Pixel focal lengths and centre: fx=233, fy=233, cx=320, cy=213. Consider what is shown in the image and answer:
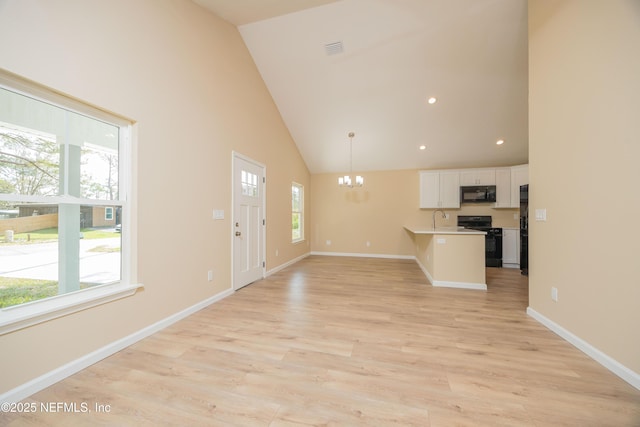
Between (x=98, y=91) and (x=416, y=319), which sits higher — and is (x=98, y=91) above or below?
above

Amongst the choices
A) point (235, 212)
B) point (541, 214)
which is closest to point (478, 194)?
point (541, 214)

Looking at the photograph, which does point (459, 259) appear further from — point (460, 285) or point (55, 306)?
point (55, 306)

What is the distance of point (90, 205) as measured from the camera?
190 cm

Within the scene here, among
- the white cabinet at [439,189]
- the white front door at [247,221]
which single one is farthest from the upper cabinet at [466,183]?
the white front door at [247,221]

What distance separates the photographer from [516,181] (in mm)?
5547

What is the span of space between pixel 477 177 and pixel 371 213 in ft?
9.05

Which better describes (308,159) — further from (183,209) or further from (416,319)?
(416,319)

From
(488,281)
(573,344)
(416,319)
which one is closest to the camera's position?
(573,344)

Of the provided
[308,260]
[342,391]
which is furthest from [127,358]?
[308,260]

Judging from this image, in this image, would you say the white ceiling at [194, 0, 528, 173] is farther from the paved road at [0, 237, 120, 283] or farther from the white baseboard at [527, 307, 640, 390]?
the white baseboard at [527, 307, 640, 390]

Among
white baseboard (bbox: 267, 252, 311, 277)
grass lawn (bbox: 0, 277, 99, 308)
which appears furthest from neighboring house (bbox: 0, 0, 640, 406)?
white baseboard (bbox: 267, 252, 311, 277)

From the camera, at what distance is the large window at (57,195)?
1.50 m

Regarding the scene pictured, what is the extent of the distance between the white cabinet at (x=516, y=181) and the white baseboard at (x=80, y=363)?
6962 mm

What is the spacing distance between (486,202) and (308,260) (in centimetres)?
469
